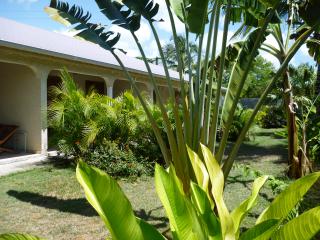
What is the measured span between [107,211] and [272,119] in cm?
2750

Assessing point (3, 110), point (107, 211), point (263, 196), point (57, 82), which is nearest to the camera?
point (107, 211)

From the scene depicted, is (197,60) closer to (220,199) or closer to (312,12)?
(312,12)

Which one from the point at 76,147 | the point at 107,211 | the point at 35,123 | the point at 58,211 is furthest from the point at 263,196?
the point at 35,123

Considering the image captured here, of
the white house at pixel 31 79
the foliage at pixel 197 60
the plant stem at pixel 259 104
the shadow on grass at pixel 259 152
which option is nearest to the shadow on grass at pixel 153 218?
the foliage at pixel 197 60

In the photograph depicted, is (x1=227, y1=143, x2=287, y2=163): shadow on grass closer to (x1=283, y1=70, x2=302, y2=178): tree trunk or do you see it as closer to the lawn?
the lawn

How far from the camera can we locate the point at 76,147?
31.6ft

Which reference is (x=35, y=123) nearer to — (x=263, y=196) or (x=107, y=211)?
(x=263, y=196)

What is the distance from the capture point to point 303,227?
177 centimetres

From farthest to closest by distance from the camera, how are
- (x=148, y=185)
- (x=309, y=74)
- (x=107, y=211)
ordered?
(x=309, y=74) < (x=148, y=185) < (x=107, y=211)

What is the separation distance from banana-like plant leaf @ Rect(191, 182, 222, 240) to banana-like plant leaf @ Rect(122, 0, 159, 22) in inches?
151

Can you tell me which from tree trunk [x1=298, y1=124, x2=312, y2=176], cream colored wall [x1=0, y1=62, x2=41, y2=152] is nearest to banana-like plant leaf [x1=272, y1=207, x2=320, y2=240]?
tree trunk [x1=298, y1=124, x2=312, y2=176]

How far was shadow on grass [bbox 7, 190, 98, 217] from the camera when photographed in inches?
238

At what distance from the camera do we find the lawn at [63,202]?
17.1ft

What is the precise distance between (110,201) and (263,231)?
2.80 feet
